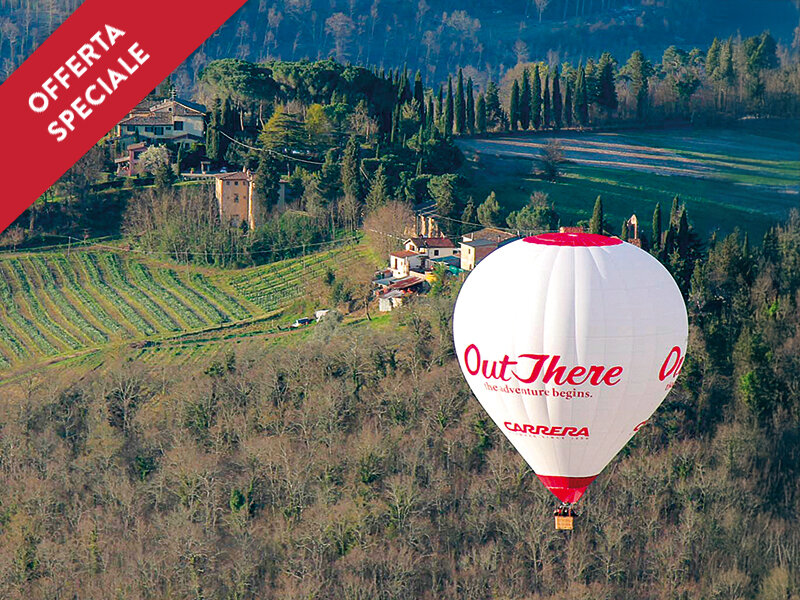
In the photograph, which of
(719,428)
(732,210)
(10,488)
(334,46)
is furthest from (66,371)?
(334,46)

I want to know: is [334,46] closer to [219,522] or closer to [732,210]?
[732,210]

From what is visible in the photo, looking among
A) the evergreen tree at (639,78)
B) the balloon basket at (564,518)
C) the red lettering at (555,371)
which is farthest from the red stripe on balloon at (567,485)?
the evergreen tree at (639,78)

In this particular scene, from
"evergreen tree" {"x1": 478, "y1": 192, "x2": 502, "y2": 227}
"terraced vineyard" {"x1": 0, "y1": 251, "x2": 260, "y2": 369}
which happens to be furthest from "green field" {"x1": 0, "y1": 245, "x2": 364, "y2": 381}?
"evergreen tree" {"x1": 478, "y1": 192, "x2": 502, "y2": 227}

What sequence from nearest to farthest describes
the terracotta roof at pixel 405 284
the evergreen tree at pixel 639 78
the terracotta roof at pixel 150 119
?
1. the terracotta roof at pixel 405 284
2. the terracotta roof at pixel 150 119
3. the evergreen tree at pixel 639 78

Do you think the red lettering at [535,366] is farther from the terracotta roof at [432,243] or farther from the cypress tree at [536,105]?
the cypress tree at [536,105]

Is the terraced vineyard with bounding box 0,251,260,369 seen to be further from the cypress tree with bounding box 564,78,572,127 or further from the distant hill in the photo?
the distant hill
